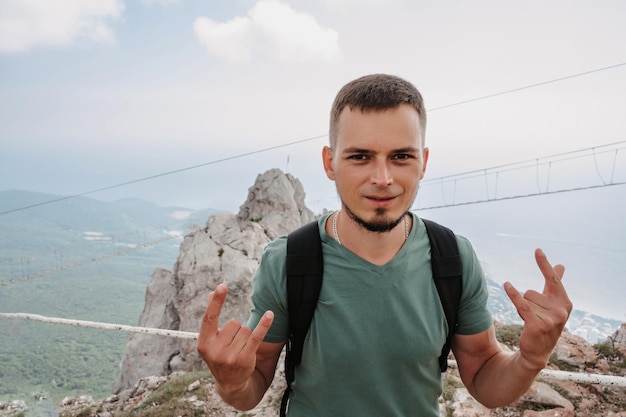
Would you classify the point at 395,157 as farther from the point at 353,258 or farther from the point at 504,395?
the point at 504,395

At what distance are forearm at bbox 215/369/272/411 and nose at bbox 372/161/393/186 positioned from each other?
4.01ft

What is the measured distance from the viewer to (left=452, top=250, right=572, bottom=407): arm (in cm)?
177

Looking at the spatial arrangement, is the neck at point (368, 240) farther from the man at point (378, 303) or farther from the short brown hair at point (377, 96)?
the short brown hair at point (377, 96)

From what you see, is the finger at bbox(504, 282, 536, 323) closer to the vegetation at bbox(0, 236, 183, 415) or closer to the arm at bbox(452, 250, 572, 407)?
the arm at bbox(452, 250, 572, 407)

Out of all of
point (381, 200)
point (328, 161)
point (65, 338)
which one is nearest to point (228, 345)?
point (381, 200)

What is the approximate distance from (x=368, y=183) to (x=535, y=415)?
5.01 m

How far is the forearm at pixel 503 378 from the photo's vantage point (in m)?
1.93

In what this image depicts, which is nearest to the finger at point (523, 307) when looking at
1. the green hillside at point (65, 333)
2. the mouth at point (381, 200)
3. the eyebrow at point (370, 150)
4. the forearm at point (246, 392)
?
the mouth at point (381, 200)

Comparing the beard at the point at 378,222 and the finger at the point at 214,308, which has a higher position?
the beard at the point at 378,222

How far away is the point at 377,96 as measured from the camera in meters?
1.86

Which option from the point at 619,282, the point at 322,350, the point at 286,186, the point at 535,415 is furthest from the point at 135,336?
the point at 619,282

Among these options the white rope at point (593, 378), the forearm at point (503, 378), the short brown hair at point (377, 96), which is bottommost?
the white rope at point (593, 378)

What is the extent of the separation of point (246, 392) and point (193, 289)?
62.4 feet

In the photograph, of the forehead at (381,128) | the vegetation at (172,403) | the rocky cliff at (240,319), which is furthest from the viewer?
the vegetation at (172,403)
